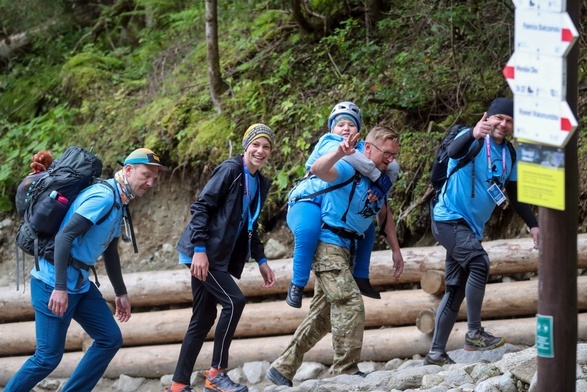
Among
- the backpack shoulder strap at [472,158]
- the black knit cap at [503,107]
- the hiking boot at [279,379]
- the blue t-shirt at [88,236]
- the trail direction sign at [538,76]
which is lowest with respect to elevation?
the hiking boot at [279,379]

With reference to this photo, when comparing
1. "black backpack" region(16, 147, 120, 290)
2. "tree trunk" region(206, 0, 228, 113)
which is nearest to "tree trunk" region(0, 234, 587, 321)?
"tree trunk" region(206, 0, 228, 113)

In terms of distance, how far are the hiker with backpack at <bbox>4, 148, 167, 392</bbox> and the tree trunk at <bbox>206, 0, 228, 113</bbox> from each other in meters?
4.75

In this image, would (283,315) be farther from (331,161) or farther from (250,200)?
(331,161)

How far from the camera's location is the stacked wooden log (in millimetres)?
8180

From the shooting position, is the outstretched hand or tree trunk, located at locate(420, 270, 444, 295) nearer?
the outstretched hand

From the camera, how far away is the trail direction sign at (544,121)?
433 centimetres

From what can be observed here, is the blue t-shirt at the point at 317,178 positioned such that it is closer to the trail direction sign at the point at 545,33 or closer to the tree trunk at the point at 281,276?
the tree trunk at the point at 281,276

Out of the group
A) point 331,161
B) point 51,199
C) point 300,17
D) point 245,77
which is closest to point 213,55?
point 245,77

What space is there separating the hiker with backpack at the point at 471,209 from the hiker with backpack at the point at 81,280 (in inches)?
93.7

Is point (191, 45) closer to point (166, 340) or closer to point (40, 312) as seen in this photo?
point (166, 340)

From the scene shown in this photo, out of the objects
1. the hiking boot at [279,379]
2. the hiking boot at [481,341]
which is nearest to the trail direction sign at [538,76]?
the hiking boot at [481,341]

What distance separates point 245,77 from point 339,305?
594 cm

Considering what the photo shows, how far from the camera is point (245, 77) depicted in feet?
39.4

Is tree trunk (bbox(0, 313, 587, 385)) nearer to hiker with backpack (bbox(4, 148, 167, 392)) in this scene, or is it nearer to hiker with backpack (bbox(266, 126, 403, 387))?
hiker with backpack (bbox(266, 126, 403, 387))
